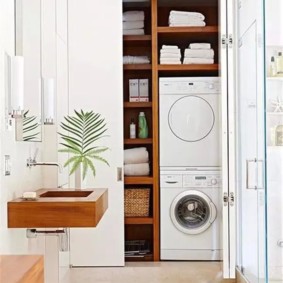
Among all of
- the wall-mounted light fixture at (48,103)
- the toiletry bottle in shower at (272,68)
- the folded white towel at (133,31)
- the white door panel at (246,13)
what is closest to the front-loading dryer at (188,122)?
the folded white towel at (133,31)

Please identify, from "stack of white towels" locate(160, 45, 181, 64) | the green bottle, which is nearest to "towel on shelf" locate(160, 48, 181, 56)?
"stack of white towels" locate(160, 45, 181, 64)

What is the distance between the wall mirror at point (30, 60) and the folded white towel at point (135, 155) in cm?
156

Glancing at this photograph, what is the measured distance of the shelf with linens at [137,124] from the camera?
523 centimetres

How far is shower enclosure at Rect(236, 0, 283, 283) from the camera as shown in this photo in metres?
3.91

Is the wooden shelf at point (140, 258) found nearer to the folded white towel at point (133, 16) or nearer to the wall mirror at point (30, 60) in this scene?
the wall mirror at point (30, 60)

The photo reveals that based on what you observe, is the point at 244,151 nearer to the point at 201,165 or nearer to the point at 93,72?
the point at 201,165

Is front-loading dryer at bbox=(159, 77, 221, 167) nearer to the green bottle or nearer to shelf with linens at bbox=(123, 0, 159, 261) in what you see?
shelf with linens at bbox=(123, 0, 159, 261)

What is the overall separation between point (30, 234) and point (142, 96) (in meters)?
2.52

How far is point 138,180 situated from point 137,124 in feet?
2.45

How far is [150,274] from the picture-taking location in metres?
4.75

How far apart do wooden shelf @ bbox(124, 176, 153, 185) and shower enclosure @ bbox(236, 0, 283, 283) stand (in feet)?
3.22

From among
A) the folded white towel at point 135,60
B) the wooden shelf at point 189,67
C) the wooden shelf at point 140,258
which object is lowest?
the wooden shelf at point 140,258

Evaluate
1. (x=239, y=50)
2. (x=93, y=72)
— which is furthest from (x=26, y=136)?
(x=239, y=50)

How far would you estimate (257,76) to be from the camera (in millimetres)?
4008
